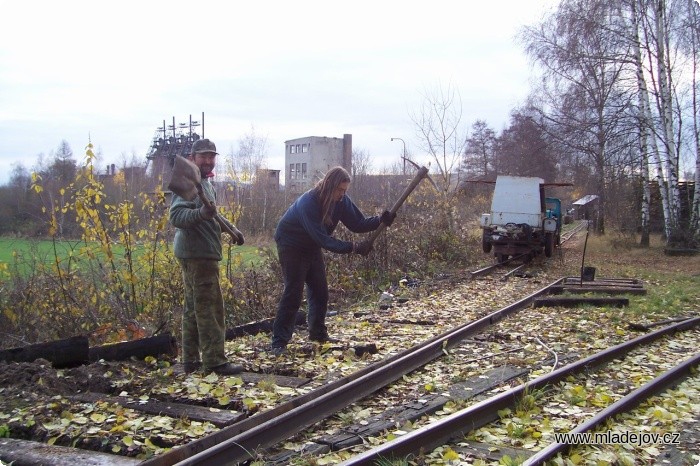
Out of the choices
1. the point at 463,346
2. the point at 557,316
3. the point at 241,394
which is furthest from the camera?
the point at 557,316

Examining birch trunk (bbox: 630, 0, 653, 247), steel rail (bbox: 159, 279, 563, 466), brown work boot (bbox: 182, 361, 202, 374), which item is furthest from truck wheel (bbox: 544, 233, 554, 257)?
brown work boot (bbox: 182, 361, 202, 374)

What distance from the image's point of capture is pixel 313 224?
22.2ft

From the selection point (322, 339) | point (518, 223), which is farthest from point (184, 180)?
point (518, 223)

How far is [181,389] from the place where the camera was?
554cm

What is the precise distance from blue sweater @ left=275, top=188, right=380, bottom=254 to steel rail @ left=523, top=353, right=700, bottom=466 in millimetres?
Result: 2904

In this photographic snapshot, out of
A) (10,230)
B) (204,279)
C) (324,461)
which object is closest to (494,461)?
(324,461)

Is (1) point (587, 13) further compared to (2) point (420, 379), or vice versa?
(1) point (587, 13)

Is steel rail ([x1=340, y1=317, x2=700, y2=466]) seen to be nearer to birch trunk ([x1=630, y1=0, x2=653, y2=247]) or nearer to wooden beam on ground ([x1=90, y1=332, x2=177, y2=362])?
wooden beam on ground ([x1=90, y1=332, x2=177, y2=362])

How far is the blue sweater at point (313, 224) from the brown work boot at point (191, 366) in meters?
1.57

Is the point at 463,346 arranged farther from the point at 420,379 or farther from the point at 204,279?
the point at 204,279

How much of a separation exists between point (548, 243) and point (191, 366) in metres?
15.1

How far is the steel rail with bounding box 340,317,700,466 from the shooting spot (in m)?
4.00

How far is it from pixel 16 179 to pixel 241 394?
1852 centimetres

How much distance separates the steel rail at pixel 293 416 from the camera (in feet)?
13.0
